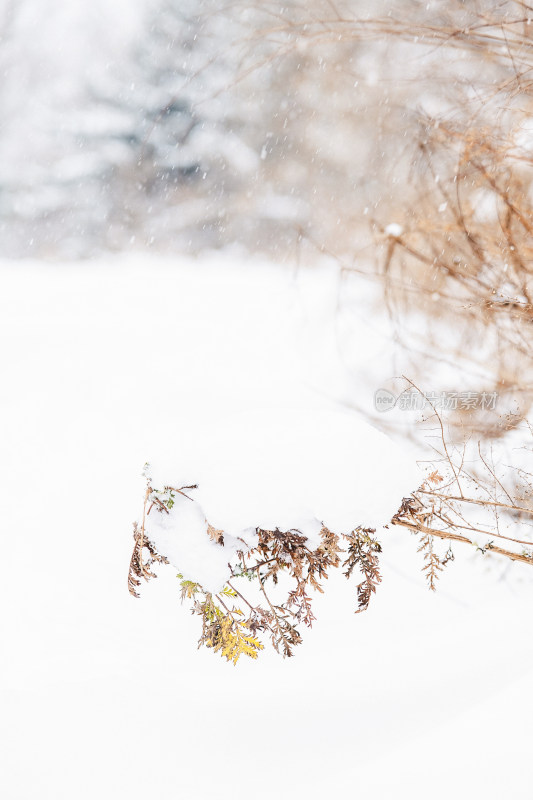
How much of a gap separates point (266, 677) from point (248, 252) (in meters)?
4.75

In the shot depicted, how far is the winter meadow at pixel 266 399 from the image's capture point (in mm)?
1762

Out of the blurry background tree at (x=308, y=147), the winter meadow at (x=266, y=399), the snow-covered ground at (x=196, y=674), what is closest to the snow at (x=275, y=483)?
the winter meadow at (x=266, y=399)

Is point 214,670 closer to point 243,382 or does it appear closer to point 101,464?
point 101,464

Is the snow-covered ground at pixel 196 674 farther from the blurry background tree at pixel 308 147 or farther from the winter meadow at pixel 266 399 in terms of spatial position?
the blurry background tree at pixel 308 147

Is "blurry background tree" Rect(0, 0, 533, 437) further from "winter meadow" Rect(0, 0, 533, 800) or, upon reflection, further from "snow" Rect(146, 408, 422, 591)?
"snow" Rect(146, 408, 422, 591)

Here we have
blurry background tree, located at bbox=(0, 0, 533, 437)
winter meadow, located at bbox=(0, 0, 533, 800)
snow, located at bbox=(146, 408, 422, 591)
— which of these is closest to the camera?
snow, located at bbox=(146, 408, 422, 591)

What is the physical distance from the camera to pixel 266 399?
432cm

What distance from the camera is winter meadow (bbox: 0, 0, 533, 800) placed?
69.4 inches

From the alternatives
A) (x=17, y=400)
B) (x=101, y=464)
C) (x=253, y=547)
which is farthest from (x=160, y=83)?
(x=253, y=547)

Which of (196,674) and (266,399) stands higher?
(266,399)

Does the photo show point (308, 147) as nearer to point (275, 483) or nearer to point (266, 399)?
point (266, 399)

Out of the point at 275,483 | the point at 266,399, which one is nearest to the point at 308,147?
the point at 266,399

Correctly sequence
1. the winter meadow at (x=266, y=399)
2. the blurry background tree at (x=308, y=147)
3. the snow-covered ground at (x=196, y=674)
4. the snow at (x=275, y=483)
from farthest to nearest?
the blurry background tree at (x=308, y=147) → the snow-covered ground at (x=196, y=674) → the winter meadow at (x=266, y=399) → the snow at (x=275, y=483)

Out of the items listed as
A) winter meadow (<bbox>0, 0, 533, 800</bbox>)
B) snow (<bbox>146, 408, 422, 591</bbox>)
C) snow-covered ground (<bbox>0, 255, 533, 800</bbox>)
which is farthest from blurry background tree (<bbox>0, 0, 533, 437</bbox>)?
snow (<bbox>146, 408, 422, 591</bbox>)
